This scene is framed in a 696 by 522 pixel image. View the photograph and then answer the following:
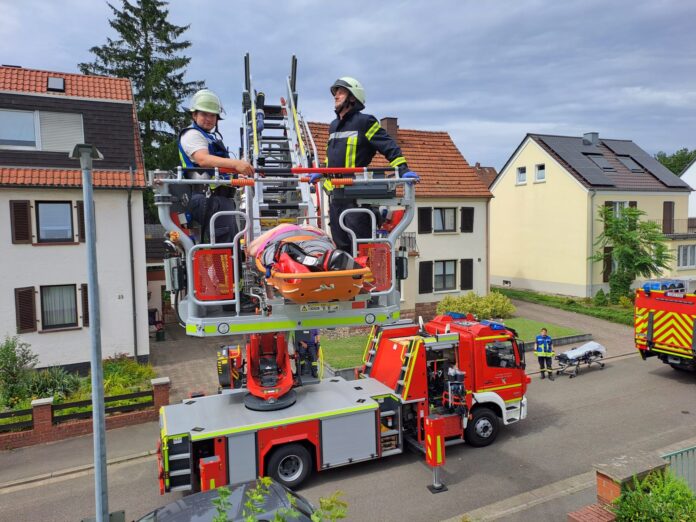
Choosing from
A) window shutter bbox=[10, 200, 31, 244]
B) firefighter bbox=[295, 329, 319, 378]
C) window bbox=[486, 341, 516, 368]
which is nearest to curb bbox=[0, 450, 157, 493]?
firefighter bbox=[295, 329, 319, 378]

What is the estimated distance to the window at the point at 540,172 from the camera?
28469 millimetres

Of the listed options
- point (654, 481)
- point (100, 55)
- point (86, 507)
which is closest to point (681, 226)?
point (654, 481)

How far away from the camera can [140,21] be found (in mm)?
29062

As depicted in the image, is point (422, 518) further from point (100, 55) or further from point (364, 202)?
point (100, 55)

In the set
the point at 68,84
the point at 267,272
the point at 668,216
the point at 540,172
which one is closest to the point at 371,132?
the point at 267,272

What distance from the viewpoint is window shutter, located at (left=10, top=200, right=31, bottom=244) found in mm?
14234

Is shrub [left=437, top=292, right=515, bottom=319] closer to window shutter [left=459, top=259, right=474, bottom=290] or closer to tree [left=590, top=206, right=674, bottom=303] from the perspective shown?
window shutter [left=459, top=259, right=474, bottom=290]

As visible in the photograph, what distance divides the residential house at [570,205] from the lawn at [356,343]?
7342 millimetres

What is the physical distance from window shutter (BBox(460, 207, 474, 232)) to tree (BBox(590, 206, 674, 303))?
7101 mm

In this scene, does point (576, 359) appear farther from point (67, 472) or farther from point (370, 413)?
point (67, 472)

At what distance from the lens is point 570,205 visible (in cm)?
2664

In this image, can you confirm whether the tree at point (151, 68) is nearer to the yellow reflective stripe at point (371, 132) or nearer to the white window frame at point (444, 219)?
the white window frame at point (444, 219)

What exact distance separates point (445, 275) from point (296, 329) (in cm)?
1746

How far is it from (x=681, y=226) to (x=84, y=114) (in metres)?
30.7
